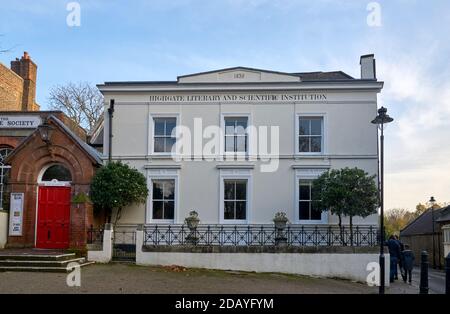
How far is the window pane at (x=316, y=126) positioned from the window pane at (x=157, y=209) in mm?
7007

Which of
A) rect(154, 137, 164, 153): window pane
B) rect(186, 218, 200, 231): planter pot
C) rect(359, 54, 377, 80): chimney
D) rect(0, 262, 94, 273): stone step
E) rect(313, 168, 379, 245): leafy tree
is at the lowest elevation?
rect(0, 262, 94, 273): stone step

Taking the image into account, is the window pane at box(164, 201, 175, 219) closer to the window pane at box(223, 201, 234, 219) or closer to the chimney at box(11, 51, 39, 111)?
the window pane at box(223, 201, 234, 219)

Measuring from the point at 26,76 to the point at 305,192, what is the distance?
20643 mm

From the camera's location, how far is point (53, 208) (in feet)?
64.4

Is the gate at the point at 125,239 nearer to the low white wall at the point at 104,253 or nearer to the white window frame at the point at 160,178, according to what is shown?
the white window frame at the point at 160,178

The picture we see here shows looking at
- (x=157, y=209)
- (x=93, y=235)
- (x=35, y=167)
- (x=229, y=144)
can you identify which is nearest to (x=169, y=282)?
(x=93, y=235)

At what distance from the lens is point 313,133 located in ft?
68.2

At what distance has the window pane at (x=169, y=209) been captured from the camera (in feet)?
67.5

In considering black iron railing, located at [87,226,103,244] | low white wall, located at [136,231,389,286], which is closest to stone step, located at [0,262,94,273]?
low white wall, located at [136,231,389,286]

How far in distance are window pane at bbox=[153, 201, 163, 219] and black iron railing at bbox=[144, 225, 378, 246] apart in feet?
2.00

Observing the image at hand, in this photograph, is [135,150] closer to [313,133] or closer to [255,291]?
[313,133]

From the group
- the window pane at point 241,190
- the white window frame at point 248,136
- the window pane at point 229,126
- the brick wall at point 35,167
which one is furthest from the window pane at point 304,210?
the brick wall at point 35,167

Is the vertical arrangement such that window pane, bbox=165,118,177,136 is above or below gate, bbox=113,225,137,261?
above

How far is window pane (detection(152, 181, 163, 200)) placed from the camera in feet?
68.0
